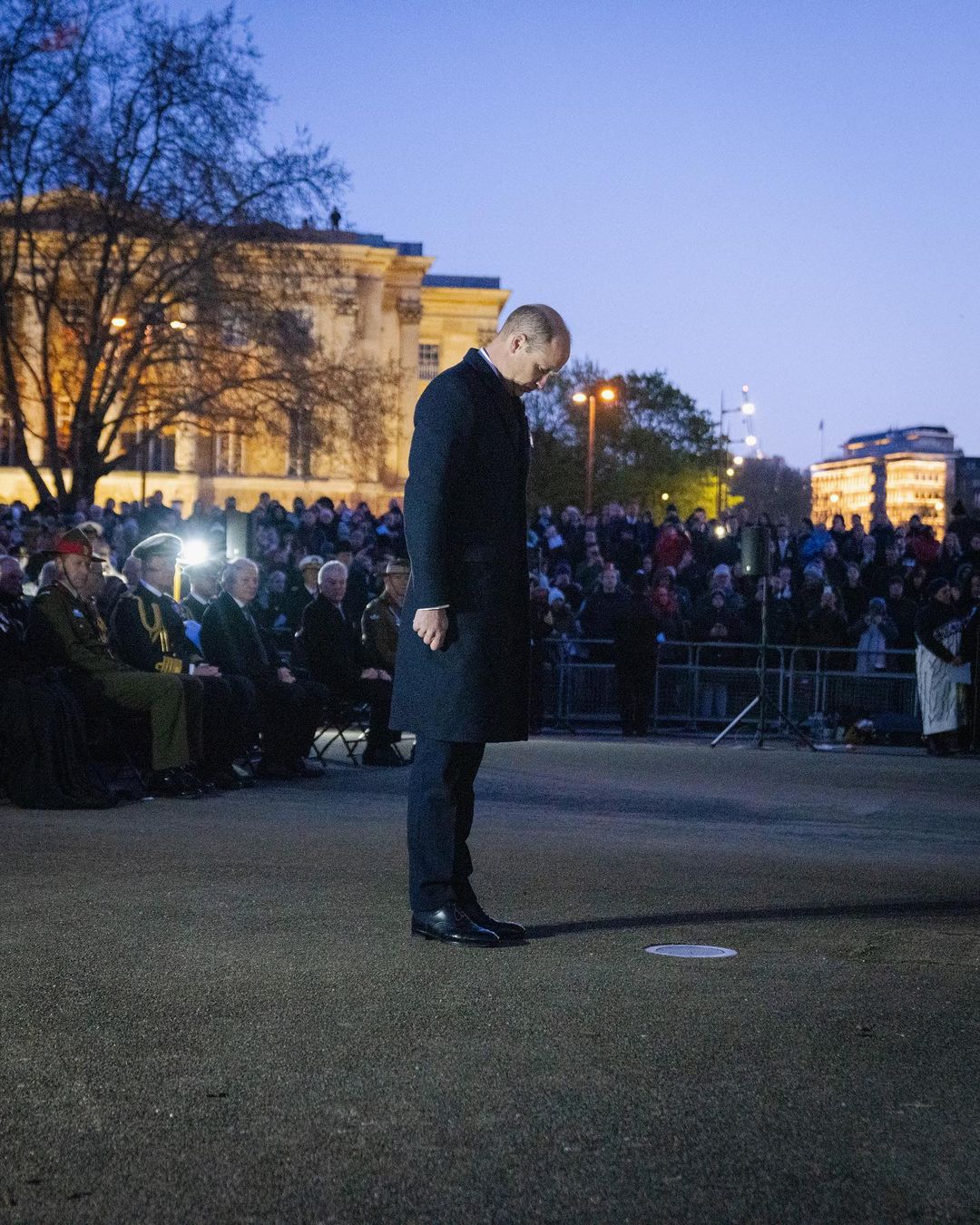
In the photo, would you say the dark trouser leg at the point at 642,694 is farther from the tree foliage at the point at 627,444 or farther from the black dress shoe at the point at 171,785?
the tree foliage at the point at 627,444

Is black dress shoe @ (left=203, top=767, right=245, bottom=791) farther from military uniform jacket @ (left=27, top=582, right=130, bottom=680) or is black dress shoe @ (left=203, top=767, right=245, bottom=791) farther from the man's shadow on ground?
the man's shadow on ground

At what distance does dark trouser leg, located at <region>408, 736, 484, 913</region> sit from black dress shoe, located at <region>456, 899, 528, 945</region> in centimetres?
8

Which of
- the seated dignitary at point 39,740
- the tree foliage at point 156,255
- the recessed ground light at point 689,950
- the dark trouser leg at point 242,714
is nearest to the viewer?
the recessed ground light at point 689,950

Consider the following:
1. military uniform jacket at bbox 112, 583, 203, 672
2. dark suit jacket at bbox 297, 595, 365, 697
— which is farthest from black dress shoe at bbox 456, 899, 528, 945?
dark suit jacket at bbox 297, 595, 365, 697

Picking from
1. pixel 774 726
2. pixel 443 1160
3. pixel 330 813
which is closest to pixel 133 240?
pixel 774 726

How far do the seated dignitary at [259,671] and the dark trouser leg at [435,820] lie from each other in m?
8.17

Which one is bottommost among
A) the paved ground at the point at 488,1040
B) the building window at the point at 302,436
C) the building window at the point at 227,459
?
the paved ground at the point at 488,1040

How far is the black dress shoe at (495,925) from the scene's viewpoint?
6.20 metres

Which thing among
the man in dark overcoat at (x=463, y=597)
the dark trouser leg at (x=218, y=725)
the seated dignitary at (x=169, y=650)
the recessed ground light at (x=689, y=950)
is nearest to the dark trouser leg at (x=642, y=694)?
the seated dignitary at (x=169, y=650)

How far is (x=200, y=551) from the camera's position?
23984 mm

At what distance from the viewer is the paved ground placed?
11.6ft

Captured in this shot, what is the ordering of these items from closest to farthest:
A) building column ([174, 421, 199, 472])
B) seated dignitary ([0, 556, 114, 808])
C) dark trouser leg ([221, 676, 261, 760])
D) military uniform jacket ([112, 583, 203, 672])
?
seated dignitary ([0, 556, 114, 808]) → military uniform jacket ([112, 583, 203, 672]) → dark trouser leg ([221, 676, 261, 760]) → building column ([174, 421, 199, 472])

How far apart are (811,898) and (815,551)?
19.6 metres

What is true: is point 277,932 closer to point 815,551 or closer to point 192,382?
point 815,551
